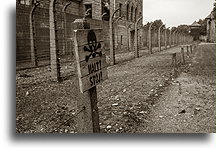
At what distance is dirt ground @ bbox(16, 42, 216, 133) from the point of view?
2.16 m

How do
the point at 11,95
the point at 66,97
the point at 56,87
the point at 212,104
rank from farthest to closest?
the point at 56,87 < the point at 66,97 < the point at 212,104 < the point at 11,95

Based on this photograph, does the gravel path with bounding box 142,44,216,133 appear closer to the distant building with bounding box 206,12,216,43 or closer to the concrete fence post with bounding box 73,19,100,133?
the concrete fence post with bounding box 73,19,100,133

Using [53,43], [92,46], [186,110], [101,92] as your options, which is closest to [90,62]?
[92,46]

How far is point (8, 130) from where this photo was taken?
2209 millimetres

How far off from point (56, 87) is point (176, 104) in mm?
1616

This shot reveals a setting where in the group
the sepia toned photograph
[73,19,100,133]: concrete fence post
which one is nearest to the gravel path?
the sepia toned photograph

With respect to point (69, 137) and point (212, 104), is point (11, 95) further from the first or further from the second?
point (212, 104)

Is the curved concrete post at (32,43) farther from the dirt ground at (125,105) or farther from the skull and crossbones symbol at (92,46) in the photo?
the skull and crossbones symbol at (92,46)

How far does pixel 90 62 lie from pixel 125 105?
1.33 m

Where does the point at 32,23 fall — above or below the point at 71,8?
below

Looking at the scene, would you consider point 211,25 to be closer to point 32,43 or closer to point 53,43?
point 53,43

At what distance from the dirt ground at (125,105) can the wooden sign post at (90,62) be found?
3.9 inches

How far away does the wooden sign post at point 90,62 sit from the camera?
1.39 metres

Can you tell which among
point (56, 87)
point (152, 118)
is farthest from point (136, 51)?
point (152, 118)
